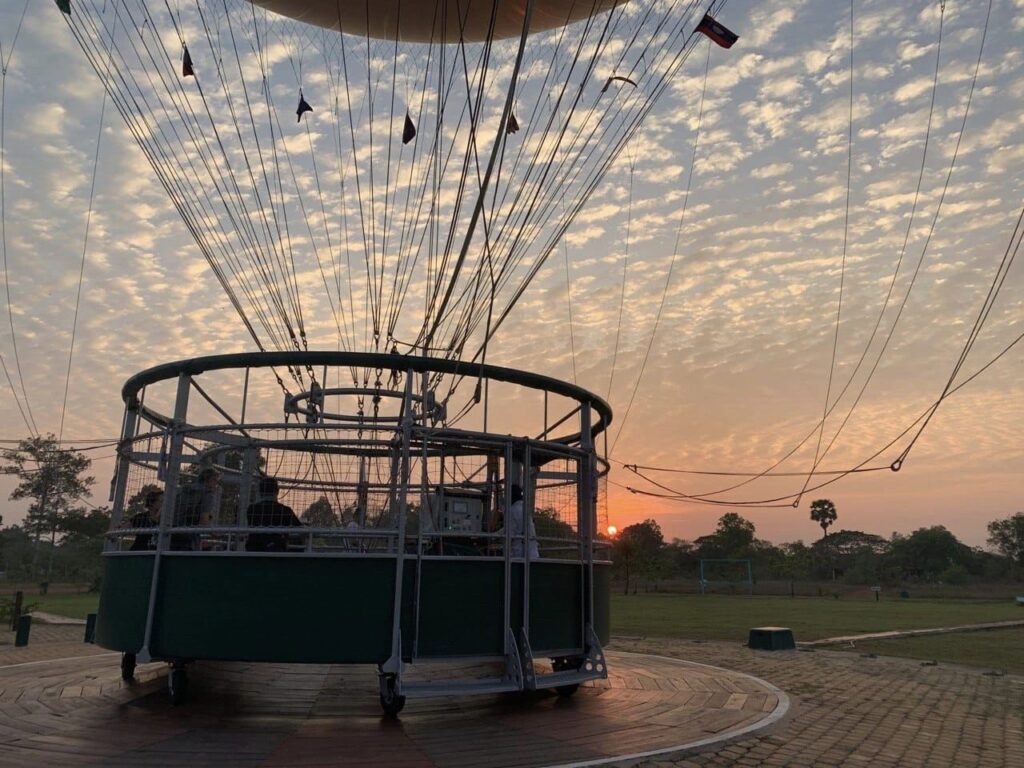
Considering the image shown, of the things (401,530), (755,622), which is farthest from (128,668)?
(755,622)

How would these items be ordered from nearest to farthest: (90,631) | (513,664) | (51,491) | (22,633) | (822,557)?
(513,664) → (90,631) → (22,633) → (51,491) → (822,557)

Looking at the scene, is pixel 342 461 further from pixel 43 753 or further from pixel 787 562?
pixel 787 562

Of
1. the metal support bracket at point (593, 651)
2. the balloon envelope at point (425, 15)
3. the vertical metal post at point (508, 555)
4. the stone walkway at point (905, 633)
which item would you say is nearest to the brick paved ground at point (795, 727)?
the vertical metal post at point (508, 555)

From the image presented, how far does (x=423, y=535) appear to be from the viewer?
9141 millimetres

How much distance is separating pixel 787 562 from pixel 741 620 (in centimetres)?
6805

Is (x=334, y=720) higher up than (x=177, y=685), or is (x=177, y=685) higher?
(x=177, y=685)

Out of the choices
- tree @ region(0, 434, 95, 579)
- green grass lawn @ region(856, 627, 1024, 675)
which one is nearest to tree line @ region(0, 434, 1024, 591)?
tree @ region(0, 434, 95, 579)

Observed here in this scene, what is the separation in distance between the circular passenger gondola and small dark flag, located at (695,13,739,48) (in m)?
5.69

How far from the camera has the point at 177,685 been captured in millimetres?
9031

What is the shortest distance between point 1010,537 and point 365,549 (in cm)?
12194

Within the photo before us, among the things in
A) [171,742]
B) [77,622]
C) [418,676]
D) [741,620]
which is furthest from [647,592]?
[171,742]

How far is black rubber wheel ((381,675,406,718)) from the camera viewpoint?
848cm

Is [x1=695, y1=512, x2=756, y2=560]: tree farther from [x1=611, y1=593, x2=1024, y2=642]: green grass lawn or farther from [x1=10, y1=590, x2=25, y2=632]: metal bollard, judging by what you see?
[x1=10, y1=590, x2=25, y2=632]: metal bollard

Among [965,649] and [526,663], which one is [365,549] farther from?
[965,649]
